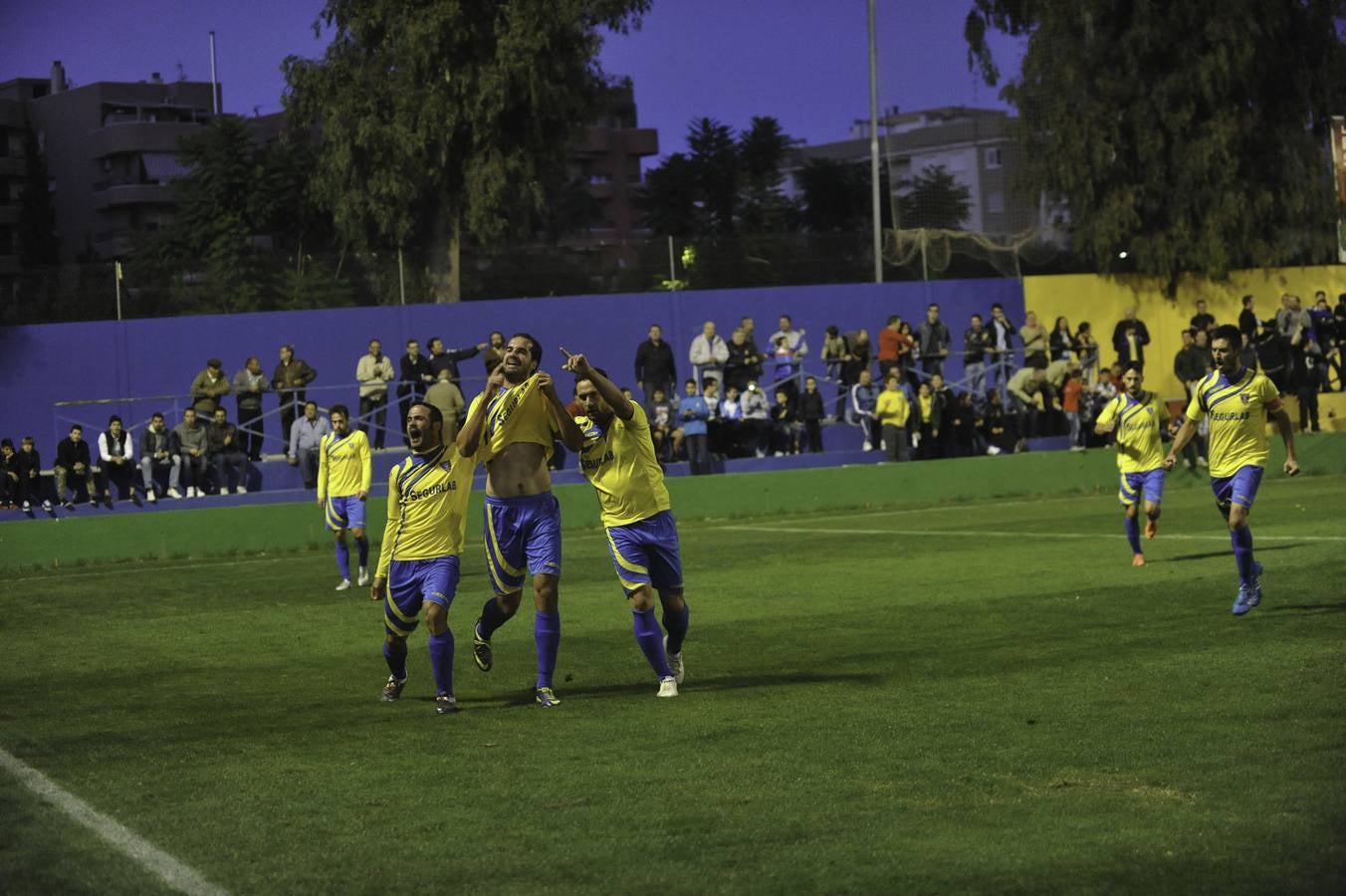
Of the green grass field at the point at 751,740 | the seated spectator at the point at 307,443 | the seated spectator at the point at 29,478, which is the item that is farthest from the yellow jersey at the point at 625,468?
the seated spectator at the point at 29,478

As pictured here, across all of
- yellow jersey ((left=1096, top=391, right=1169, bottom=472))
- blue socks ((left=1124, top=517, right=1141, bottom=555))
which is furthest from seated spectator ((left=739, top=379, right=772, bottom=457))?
blue socks ((left=1124, top=517, right=1141, bottom=555))

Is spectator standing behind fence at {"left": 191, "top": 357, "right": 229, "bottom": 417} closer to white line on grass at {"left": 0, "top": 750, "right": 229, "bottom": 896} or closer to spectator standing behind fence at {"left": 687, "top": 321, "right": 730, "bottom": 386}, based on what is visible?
spectator standing behind fence at {"left": 687, "top": 321, "right": 730, "bottom": 386}

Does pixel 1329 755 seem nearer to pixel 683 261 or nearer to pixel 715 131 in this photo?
pixel 683 261

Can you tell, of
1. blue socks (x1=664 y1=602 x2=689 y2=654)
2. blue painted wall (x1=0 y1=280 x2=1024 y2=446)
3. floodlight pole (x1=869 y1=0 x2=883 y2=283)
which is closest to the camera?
blue socks (x1=664 y1=602 x2=689 y2=654)

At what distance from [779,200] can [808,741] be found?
59.1 metres

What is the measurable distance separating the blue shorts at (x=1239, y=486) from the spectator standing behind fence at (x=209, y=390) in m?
17.8

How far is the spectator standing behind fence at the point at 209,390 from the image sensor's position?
27.9 meters

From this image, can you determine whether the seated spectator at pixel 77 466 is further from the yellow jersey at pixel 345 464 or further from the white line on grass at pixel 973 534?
the white line on grass at pixel 973 534

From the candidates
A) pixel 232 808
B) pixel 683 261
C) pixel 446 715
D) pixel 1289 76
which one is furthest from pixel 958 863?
pixel 1289 76

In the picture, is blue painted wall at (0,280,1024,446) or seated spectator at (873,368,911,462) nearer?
seated spectator at (873,368,911,462)

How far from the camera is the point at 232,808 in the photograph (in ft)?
25.5

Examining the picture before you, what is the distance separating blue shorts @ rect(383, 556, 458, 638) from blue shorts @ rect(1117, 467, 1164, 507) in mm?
9401

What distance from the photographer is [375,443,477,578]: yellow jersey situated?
10500 millimetres

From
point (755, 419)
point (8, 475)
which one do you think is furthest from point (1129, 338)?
point (8, 475)
